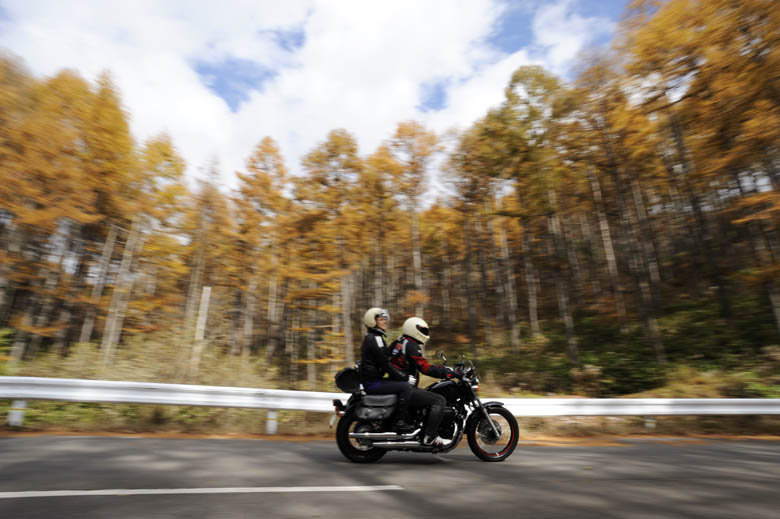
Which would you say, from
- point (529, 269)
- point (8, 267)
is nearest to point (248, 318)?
point (8, 267)

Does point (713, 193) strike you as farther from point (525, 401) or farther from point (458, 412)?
point (458, 412)

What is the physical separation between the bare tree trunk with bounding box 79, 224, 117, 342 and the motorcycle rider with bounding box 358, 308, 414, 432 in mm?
18272

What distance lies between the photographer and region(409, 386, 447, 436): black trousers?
17.3 feet

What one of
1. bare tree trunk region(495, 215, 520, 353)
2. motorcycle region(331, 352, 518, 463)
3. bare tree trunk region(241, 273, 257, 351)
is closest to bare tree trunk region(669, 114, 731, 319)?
bare tree trunk region(495, 215, 520, 353)

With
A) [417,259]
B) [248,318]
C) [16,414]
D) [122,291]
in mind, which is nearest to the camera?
[16,414]

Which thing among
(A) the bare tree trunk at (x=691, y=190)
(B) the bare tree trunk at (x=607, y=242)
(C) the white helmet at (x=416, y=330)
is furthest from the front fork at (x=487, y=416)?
(B) the bare tree trunk at (x=607, y=242)

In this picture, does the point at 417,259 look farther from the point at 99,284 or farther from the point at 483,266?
the point at 99,284

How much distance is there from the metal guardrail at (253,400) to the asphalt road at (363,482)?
116 cm

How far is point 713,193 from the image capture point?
58.0 feet

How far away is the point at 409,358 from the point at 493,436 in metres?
1.55

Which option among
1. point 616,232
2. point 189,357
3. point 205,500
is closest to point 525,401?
point 205,500

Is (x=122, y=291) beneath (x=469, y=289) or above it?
beneath

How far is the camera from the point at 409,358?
539cm

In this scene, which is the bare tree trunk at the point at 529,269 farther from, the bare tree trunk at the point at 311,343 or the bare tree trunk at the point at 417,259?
the bare tree trunk at the point at 311,343
